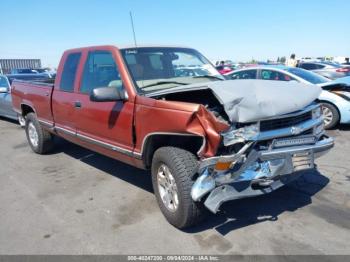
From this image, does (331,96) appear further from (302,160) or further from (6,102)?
(6,102)

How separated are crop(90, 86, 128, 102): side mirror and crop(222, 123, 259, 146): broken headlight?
4.79ft

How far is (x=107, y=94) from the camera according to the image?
3.80 meters

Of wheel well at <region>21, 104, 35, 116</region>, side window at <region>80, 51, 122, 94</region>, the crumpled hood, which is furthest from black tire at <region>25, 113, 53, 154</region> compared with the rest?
the crumpled hood

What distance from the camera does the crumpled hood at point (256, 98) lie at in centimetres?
306

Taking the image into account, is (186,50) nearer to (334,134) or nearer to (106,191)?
(106,191)

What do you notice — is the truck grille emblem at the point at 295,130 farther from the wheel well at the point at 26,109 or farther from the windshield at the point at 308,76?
the windshield at the point at 308,76

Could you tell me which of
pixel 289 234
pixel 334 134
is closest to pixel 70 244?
pixel 289 234

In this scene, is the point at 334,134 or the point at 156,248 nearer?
the point at 156,248

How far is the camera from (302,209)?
156 inches

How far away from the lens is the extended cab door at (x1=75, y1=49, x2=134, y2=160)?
13.4 feet

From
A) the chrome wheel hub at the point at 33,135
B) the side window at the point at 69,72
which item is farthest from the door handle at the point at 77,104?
the chrome wheel hub at the point at 33,135

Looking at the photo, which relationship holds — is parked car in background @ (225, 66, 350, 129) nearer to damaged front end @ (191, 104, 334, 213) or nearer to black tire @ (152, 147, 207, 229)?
damaged front end @ (191, 104, 334, 213)

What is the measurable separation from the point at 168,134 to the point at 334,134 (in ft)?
18.5

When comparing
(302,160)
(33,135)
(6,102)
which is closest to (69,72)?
(33,135)
